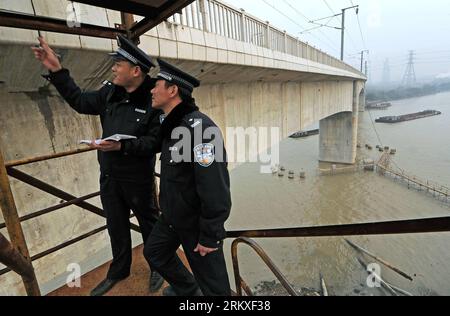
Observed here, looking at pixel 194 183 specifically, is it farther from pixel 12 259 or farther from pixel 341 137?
pixel 341 137

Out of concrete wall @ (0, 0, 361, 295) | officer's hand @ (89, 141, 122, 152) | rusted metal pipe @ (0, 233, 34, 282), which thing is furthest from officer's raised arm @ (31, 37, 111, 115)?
rusted metal pipe @ (0, 233, 34, 282)

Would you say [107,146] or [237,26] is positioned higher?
[237,26]

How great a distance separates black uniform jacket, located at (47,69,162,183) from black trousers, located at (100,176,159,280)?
0.10 metres

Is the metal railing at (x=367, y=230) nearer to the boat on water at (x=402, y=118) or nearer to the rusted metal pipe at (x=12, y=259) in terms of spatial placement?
the rusted metal pipe at (x=12, y=259)

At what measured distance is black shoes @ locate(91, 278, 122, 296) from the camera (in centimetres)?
247

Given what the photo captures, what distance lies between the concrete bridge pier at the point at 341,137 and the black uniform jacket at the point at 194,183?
22.6 metres

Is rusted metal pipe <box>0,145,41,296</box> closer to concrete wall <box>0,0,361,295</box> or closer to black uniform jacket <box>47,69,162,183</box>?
black uniform jacket <box>47,69,162,183</box>

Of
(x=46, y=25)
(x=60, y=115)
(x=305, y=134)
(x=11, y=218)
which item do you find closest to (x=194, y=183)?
(x=11, y=218)

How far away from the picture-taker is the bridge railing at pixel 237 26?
486 cm

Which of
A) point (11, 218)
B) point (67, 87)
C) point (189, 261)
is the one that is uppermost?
point (67, 87)

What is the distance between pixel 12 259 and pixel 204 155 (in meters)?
1.33

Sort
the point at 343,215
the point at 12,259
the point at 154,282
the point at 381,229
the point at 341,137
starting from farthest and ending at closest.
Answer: the point at 341,137
the point at 343,215
the point at 154,282
the point at 12,259
the point at 381,229

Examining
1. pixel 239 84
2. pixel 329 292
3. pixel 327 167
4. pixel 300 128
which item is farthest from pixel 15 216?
pixel 327 167

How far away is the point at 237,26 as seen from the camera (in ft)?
19.7
